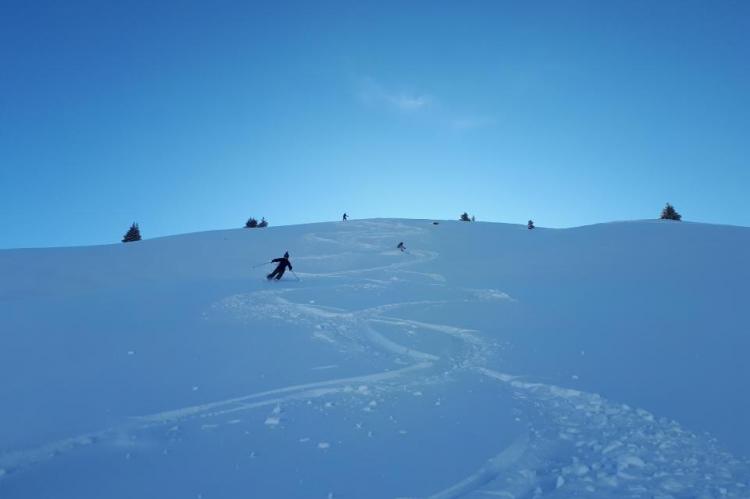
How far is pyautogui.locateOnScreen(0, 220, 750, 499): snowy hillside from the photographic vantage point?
4.61 m

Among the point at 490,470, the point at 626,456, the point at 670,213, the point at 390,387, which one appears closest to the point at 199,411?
the point at 390,387

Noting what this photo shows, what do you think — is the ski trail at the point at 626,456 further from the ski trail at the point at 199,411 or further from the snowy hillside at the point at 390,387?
the ski trail at the point at 199,411

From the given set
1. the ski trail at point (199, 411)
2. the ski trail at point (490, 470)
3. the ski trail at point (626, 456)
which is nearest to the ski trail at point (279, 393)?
the ski trail at point (199, 411)

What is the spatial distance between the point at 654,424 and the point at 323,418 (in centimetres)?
409

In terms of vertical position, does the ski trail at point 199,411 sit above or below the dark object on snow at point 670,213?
below

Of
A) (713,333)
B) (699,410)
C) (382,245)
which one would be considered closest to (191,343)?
(699,410)

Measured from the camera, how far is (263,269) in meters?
20.7

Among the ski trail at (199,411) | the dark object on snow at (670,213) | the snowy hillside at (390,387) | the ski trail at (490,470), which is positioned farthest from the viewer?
the dark object on snow at (670,213)

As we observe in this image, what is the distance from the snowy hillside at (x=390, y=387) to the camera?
4613 millimetres

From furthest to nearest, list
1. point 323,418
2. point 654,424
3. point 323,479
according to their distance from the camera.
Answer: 1. point 323,418
2. point 654,424
3. point 323,479

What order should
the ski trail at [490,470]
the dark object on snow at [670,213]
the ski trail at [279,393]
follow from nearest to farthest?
the ski trail at [490,470] < the ski trail at [279,393] < the dark object on snow at [670,213]

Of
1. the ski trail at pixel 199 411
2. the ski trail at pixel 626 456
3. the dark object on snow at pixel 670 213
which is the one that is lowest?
the ski trail at pixel 626 456

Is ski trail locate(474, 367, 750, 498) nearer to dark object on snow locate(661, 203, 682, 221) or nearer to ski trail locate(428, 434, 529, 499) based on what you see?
ski trail locate(428, 434, 529, 499)

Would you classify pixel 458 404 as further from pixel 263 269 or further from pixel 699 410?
pixel 263 269
